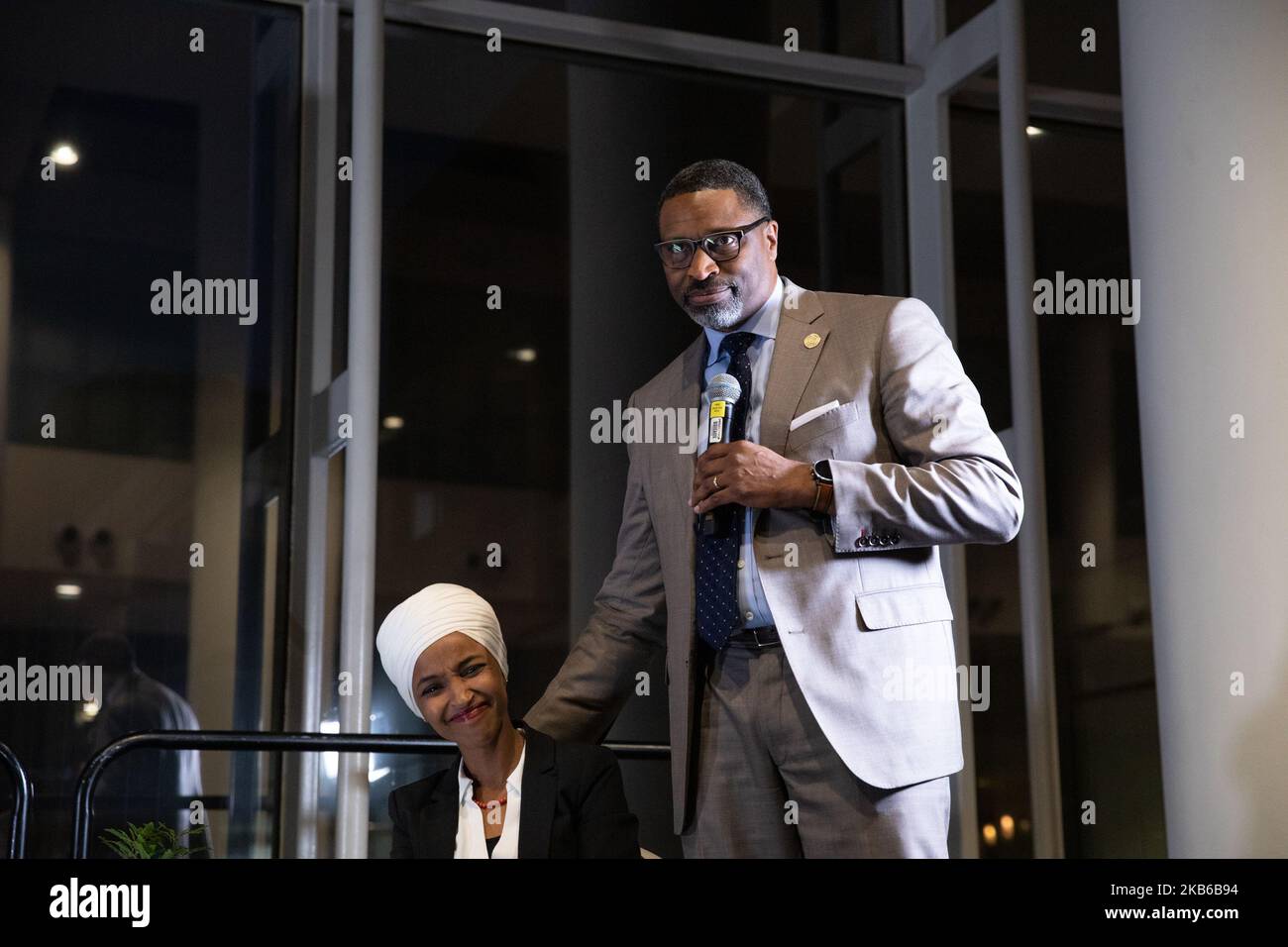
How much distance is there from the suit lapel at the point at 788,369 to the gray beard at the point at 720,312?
86 millimetres

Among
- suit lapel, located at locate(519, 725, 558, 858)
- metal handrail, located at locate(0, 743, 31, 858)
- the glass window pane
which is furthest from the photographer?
the glass window pane

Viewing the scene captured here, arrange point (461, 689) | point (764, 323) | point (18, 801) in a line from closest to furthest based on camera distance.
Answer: point (461, 689)
point (764, 323)
point (18, 801)

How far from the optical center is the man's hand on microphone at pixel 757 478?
7.09 feet

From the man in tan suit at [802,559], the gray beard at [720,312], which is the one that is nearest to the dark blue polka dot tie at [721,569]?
the man in tan suit at [802,559]

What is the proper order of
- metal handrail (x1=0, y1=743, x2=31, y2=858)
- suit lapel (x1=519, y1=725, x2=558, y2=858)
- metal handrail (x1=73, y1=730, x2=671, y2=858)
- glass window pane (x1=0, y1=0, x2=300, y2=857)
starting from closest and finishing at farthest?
suit lapel (x1=519, y1=725, x2=558, y2=858)
metal handrail (x1=0, y1=743, x2=31, y2=858)
metal handrail (x1=73, y1=730, x2=671, y2=858)
glass window pane (x1=0, y1=0, x2=300, y2=857)

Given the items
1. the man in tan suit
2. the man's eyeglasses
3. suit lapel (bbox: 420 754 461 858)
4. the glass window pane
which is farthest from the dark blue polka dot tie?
the glass window pane

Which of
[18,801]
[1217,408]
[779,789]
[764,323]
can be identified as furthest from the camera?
[1217,408]

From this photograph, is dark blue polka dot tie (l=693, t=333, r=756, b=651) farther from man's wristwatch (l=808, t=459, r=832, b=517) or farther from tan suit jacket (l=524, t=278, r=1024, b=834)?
man's wristwatch (l=808, t=459, r=832, b=517)

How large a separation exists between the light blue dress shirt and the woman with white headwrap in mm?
327

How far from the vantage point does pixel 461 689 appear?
238cm

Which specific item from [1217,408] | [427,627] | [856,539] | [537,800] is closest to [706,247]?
[856,539]

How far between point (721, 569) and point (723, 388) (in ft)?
0.93

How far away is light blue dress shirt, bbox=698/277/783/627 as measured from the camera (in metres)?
2.28

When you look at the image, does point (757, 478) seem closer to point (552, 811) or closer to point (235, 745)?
point (552, 811)
